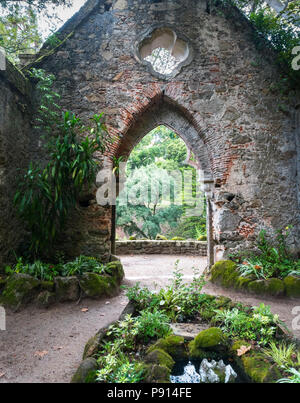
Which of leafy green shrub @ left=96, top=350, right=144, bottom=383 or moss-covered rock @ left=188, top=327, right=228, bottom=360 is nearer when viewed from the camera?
leafy green shrub @ left=96, top=350, right=144, bottom=383

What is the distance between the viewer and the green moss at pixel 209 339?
1973 millimetres

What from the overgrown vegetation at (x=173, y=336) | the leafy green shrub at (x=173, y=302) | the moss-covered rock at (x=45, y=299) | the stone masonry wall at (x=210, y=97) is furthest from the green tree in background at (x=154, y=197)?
the overgrown vegetation at (x=173, y=336)

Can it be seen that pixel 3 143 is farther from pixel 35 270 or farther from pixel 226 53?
pixel 226 53

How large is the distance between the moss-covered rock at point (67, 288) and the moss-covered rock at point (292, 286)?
305 cm

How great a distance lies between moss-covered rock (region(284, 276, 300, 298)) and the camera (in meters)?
3.32

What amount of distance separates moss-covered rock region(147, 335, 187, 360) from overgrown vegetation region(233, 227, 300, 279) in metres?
2.07

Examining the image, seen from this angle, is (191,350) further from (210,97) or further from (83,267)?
(210,97)

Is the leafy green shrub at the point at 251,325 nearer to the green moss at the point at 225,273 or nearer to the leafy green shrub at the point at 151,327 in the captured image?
the leafy green shrub at the point at 151,327

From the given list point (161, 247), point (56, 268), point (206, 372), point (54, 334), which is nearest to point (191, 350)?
point (206, 372)

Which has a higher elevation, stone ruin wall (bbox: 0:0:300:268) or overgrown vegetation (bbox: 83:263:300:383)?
stone ruin wall (bbox: 0:0:300:268)

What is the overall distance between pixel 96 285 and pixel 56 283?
0.55 metres

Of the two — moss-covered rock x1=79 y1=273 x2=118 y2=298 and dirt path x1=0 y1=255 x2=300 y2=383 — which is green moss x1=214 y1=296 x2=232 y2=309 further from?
moss-covered rock x1=79 y1=273 x2=118 y2=298

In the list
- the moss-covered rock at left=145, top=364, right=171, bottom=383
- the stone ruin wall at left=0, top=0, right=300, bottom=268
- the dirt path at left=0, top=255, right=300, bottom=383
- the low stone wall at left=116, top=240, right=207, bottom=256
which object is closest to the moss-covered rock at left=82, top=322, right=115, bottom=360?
the dirt path at left=0, top=255, right=300, bottom=383

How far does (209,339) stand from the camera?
200 cm
